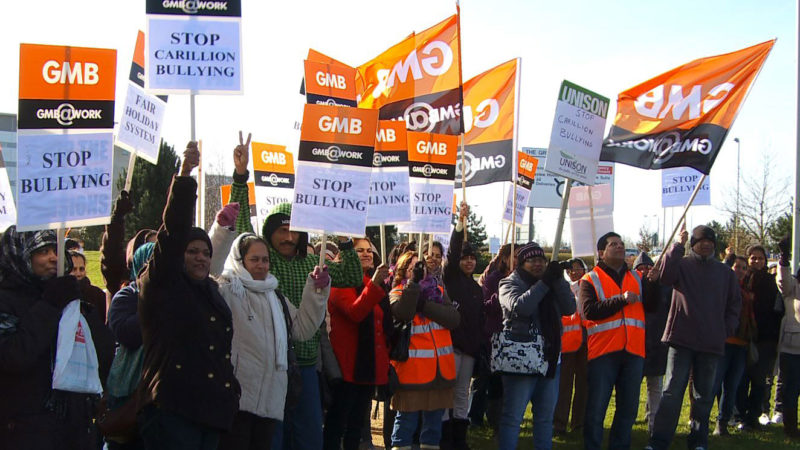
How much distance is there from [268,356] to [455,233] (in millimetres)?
3160

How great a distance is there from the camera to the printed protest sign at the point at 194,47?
19.0 ft

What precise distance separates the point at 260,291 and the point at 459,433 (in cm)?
362

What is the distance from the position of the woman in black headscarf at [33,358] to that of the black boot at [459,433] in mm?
4219

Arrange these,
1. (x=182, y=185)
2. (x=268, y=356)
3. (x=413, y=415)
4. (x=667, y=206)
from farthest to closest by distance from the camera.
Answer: (x=667, y=206) < (x=413, y=415) < (x=268, y=356) < (x=182, y=185)

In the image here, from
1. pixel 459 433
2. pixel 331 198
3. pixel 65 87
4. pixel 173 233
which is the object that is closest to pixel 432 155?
pixel 459 433

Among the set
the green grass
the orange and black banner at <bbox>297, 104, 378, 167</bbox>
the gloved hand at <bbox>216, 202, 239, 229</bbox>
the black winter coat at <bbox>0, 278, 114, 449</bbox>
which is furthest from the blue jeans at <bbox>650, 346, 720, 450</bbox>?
the black winter coat at <bbox>0, 278, 114, 449</bbox>

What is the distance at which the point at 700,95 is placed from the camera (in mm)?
8680

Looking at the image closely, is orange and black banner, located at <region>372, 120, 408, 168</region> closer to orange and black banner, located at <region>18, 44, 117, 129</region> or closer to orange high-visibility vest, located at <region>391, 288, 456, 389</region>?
orange high-visibility vest, located at <region>391, 288, 456, 389</region>

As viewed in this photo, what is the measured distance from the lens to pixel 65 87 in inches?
199

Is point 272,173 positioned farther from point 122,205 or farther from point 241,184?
point 241,184

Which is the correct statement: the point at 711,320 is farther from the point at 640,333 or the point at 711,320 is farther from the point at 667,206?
the point at 667,206

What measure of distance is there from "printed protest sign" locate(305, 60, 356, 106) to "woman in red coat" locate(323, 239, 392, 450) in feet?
13.7

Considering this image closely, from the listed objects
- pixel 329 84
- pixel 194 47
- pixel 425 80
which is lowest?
pixel 194 47

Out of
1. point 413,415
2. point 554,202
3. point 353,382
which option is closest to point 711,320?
point 413,415
